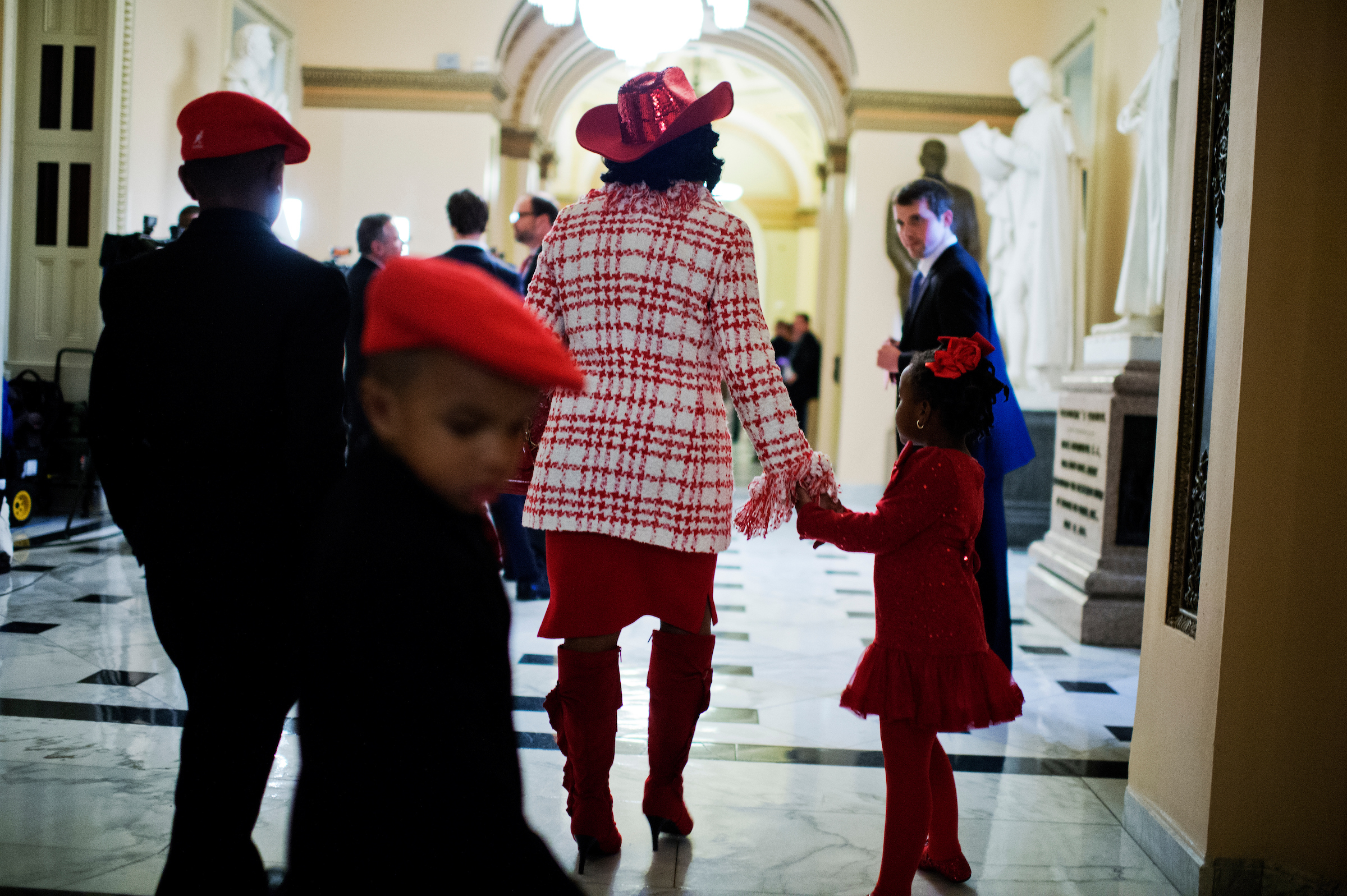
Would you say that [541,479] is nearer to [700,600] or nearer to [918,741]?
[700,600]

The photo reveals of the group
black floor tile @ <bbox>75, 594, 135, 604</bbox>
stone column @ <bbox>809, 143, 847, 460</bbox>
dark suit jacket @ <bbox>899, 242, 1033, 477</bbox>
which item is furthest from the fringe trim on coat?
stone column @ <bbox>809, 143, 847, 460</bbox>

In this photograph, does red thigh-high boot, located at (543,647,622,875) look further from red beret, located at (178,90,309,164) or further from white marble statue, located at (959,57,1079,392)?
white marble statue, located at (959,57,1079,392)

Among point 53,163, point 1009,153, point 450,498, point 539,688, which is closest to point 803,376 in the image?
point 1009,153

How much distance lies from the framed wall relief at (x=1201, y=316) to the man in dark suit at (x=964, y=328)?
49 centimetres

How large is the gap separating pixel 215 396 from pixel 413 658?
2.72 ft

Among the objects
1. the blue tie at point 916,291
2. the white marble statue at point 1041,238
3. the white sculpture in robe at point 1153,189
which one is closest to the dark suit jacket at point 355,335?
the blue tie at point 916,291

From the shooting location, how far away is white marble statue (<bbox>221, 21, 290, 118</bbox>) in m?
8.20

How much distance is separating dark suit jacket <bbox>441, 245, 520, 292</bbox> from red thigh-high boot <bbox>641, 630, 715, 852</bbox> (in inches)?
101

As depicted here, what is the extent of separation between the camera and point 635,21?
7.04m

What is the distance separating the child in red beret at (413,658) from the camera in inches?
36.8

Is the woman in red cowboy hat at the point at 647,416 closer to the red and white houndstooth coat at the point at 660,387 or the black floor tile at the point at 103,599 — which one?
the red and white houndstooth coat at the point at 660,387

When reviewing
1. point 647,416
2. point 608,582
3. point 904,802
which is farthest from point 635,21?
point 904,802

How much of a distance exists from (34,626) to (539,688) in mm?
1945

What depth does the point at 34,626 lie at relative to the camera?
3939mm
